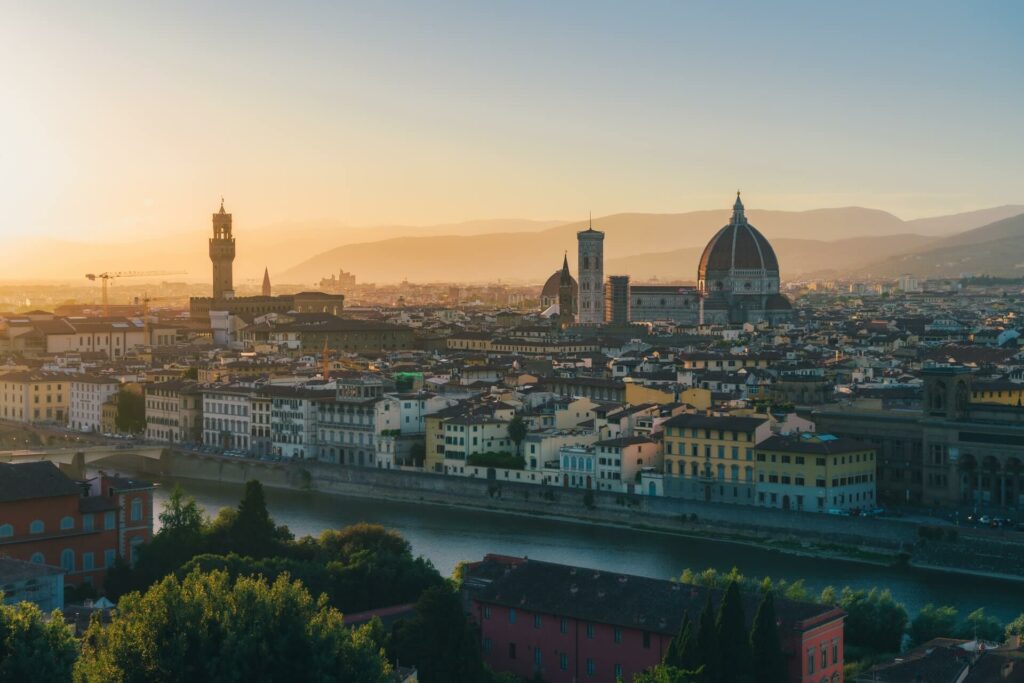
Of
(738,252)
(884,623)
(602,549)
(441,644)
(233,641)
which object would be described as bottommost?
(602,549)

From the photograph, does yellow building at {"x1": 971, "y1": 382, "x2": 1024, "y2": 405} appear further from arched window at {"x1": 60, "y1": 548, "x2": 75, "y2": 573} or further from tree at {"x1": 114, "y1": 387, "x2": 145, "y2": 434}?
tree at {"x1": 114, "y1": 387, "x2": 145, "y2": 434}

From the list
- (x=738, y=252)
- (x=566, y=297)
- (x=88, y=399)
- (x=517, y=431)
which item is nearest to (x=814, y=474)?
(x=517, y=431)

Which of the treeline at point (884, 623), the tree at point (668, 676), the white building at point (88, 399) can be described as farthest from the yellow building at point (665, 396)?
the tree at point (668, 676)

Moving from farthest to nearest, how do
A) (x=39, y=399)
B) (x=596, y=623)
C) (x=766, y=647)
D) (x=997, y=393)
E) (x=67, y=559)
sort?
(x=39, y=399)
(x=997, y=393)
(x=67, y=559)
(x=596, y=623)
(x=766, y=647)

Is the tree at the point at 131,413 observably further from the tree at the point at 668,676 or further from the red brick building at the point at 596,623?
the tree at the point at 668,676

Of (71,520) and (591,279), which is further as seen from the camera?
(591,279)

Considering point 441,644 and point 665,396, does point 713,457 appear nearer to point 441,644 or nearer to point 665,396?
point 665,396

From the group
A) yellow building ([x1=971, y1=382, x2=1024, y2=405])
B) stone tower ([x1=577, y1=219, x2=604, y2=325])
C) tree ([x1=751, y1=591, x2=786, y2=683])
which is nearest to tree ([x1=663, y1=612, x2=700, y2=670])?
tree ([x1=751, y1=591, x2=786, y2=683])
